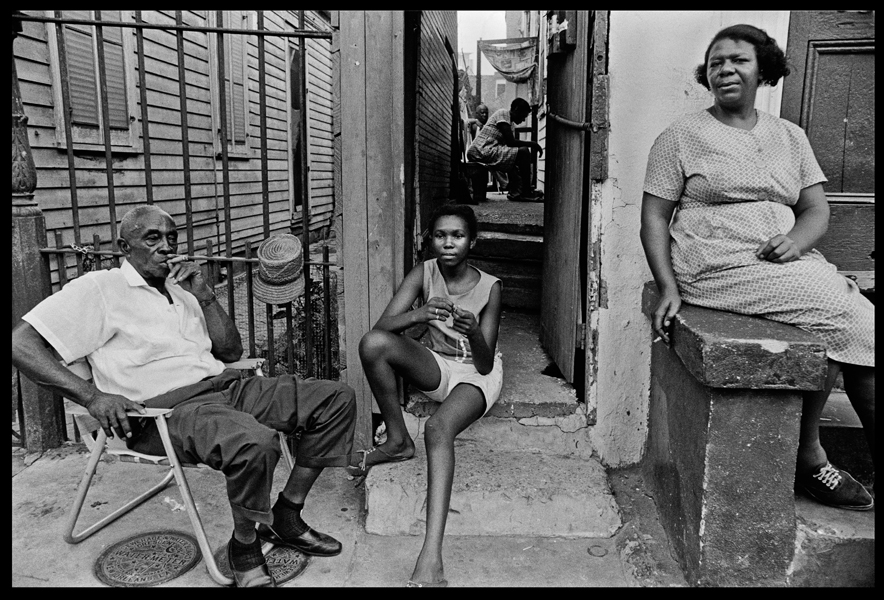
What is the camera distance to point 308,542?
2.60 meters

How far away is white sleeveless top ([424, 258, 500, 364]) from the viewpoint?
2924 mm

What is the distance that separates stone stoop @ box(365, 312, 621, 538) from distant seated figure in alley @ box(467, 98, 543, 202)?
19.2 feet

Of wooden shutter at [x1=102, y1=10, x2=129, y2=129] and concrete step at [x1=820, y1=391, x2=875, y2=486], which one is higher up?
wooden shutter at [x1=102, y1=10, x2=129, y2=129]

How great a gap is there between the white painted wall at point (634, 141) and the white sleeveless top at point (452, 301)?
2.08 ft

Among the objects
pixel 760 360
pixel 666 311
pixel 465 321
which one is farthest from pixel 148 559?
pixel 760 360

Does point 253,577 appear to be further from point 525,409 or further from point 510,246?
point 510,246

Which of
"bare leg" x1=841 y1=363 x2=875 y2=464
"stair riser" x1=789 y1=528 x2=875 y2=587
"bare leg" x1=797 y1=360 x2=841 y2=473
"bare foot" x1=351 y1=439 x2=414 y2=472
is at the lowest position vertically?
"stair riser" x1=789 y1=528 x2=875 y2=587

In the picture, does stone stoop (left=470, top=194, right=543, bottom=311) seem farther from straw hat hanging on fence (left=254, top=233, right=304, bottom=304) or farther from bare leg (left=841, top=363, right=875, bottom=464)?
bare leg (left=841, top=363, right=875, bottom=464)

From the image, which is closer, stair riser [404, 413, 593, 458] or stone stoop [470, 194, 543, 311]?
stair riser [404, 413, 593, 458]

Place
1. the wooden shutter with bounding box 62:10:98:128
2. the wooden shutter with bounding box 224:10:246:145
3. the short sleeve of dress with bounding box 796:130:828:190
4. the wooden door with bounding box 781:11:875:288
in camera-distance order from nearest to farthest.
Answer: the short sleeve of dress with bounding box 796:130:828:190 → the wooden door with bounding box 781:11:875:288 → the wooden shutter with bounding box 62:10:98:128 → the wooden shutter with bounding box 224:10:246:145

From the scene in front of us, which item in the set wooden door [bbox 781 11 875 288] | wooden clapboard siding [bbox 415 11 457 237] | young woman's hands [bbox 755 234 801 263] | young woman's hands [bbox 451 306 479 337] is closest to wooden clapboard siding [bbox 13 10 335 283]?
wooden clapboard siding [bbox 415 11 457 237]
